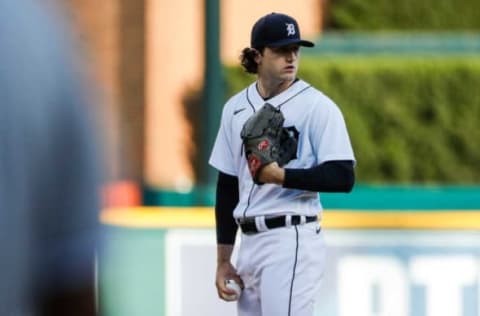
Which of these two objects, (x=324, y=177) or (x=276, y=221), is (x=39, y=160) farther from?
(x=276, y=221)

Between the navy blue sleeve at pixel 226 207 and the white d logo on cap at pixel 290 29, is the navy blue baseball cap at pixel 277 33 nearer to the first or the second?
the white d logo on cap at pixel 290 29

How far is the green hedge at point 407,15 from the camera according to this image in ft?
45.8

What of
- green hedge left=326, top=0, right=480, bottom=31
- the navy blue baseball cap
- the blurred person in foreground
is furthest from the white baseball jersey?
green hedge left=326, top=0, right=480, bottom=31

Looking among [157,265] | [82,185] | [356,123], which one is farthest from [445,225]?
[356,123]

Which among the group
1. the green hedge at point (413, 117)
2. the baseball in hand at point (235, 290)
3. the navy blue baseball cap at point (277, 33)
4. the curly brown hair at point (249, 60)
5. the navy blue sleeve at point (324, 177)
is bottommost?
the green hedge at point (413, 117)

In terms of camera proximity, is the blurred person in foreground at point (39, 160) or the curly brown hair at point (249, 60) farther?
the curly brown hair at point (249, 60)

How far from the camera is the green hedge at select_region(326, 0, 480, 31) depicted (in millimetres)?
13969

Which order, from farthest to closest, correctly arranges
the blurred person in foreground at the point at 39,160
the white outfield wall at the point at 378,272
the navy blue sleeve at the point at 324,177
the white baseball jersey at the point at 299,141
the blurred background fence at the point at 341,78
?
the blurred background fence at the point at 341,78, the white outfield wall at the point at 378,272, the white baseball jersey at the point at 299,141, the navy blue sleeve at the point at 324,177, the blurred person in foreground at the point at 39,160

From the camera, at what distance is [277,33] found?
4281 mm

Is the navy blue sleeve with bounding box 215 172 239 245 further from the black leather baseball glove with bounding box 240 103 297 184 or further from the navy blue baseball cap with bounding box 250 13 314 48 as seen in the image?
the navy blue baseball cap with bounding box 250 13 314 48

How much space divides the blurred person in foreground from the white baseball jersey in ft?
7.04

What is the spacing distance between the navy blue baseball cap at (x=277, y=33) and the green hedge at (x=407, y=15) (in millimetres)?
9782

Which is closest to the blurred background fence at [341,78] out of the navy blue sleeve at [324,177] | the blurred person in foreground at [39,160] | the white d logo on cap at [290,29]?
the white d logo on cap at [290,29]

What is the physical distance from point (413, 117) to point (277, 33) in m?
7.99
